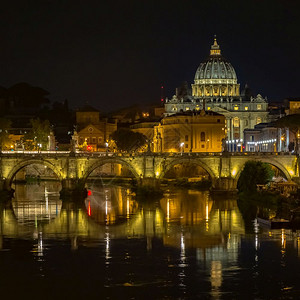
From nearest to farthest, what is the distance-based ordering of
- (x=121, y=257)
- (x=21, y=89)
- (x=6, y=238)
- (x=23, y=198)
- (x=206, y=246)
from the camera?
(x=121, y=257)
(x=206, y=246)
(x=6, y=238)
(x=23, y=198)
(x=21, y=89)

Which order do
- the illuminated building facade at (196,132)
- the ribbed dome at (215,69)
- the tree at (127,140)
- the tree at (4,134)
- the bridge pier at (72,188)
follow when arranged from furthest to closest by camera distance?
1. the ribbed dome at (215,69)
2. the illuminated building facade at (196,132)
3. the tree at (127,140)
4. the tree at (4,134)
5. the bridge pier at (72,188)

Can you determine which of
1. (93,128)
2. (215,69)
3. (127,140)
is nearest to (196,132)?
(127,140)

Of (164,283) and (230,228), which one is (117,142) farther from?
(164,283)

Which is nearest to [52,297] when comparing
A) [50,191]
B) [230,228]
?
[230,228]

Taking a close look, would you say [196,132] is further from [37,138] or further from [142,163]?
[142,163]

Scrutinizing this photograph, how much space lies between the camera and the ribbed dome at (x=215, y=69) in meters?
184

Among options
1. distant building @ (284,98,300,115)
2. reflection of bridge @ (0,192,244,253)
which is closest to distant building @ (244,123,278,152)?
distant building @ (284,98,300,115)

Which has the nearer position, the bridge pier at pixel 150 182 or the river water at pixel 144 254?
the river water at pixel 144 254

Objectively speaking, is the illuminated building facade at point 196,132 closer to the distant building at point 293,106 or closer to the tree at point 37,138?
the distant building at point 293,106

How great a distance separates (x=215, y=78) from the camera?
18338 cm

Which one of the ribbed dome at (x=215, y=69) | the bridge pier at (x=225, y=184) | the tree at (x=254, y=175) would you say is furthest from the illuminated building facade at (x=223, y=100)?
the tree at (x=254, y=175)

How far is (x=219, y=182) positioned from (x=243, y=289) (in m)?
38.5

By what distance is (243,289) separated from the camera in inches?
1350

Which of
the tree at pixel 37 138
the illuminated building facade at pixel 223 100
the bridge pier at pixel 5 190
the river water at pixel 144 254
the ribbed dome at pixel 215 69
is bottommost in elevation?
the river water at pixel 144 254
